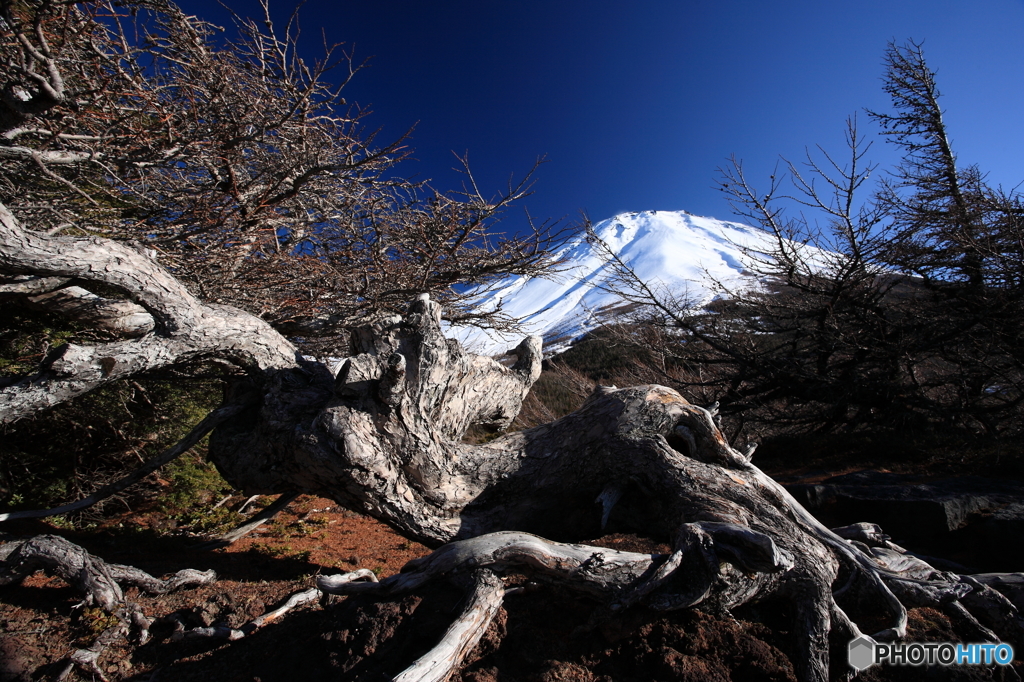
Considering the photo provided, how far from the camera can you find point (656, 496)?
11.0 ft

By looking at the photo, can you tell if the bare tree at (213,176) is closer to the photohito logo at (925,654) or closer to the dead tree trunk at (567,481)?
the dead tree trunk at (567,481)

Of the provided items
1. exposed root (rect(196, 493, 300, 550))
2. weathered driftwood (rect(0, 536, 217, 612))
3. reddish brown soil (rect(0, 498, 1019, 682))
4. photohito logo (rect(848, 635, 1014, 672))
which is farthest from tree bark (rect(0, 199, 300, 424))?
photohito logo (rect(848, 635, 1014, 672))

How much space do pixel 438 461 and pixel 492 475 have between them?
0.49 meters

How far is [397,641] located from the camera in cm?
224

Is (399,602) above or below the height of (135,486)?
above

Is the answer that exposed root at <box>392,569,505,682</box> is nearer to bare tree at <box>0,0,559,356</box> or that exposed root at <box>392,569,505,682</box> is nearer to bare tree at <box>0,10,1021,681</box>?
bare tree at <box>0,10,1021,681</box>

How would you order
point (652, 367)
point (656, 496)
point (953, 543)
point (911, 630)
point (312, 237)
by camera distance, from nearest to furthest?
1. point (911, 630)
2. point (656, 496)
3. point (953, 543)
4. point (312, 237)
5. point (652, 367)

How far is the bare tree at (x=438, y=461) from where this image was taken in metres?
2.45

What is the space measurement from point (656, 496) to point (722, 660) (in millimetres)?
1147

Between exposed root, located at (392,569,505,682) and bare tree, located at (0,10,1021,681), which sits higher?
bare tree, located at (0,10,1021,681)

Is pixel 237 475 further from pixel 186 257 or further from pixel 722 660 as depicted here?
pixel 722 660

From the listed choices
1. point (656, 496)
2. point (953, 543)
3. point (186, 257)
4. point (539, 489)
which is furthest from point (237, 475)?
point (953, 543)

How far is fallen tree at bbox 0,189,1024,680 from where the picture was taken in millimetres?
2443

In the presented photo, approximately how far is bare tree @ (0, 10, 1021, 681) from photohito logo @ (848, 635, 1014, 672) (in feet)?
0.25
